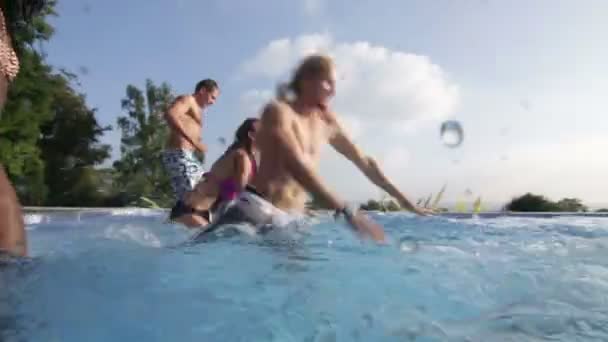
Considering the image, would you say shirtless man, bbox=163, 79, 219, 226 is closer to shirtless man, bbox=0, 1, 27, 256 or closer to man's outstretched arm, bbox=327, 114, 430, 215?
man's outstretched arm, bbox=327, 114, 430, 215

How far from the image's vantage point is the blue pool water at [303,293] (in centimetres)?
175

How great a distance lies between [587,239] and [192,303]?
3689 millimetres

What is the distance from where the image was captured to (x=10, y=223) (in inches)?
71.7

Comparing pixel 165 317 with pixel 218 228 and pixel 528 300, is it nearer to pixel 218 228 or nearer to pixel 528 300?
pixel 218 228

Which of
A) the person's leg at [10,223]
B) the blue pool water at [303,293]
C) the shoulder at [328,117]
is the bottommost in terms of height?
the blue pool water at [303,293]

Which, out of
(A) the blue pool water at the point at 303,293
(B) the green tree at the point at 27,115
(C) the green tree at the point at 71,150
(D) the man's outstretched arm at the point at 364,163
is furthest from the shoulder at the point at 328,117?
(C) the green tree at the point at 71,150

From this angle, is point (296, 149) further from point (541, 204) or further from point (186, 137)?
point (541, 204)

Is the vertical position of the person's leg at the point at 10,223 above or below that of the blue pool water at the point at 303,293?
above

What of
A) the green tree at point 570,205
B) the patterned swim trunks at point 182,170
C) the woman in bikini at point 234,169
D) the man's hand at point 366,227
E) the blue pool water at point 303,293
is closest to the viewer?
the blue pool water at point 303,293

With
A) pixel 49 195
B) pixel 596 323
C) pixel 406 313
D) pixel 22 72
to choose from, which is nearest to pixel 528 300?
pixel 596 323

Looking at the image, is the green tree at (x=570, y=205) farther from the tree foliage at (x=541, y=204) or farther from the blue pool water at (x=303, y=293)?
the blue pool water at (x=303, y=293)

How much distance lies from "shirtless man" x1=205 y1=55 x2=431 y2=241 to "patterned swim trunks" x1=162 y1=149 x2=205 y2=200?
2.68 meters

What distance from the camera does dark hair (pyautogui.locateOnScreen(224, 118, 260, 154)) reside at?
14.4 ft

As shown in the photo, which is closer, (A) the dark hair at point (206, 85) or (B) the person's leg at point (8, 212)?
(B) the person's leg at point (8, 212)
